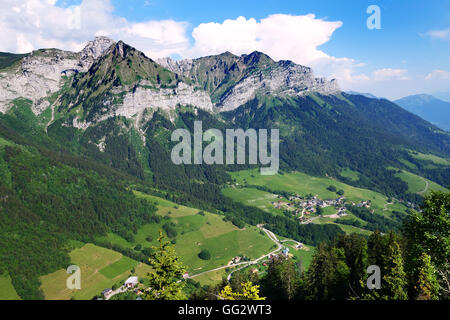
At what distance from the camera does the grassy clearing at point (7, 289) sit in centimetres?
10181

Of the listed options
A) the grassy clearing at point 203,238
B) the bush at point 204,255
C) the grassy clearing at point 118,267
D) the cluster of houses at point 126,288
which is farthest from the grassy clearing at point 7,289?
the bush at point 204,255

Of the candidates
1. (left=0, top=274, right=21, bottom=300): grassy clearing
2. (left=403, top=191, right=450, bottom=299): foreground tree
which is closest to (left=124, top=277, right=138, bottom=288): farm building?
(left=0, top=274, right=21, bottom=300): grassy clearing

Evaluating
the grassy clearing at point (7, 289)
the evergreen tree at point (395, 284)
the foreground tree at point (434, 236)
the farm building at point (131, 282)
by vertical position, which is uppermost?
the foreground tree at point (434, 236)

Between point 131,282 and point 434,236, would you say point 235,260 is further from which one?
point 434,236

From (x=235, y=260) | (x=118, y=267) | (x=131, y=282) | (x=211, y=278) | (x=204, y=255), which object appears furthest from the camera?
(x=204, y=255)

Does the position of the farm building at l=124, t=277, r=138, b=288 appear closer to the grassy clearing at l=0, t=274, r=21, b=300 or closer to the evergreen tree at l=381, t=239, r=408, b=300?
the grassy clearing at l=0, t=274, r=21, b=300

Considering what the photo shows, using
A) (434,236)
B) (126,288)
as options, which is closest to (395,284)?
(434,236)

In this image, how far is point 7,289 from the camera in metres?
106

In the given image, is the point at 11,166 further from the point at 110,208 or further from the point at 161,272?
the point at 161,272

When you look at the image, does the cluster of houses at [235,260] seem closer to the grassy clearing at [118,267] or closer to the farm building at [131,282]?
the farm building at [131,282]

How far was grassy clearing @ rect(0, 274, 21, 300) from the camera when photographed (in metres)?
102
